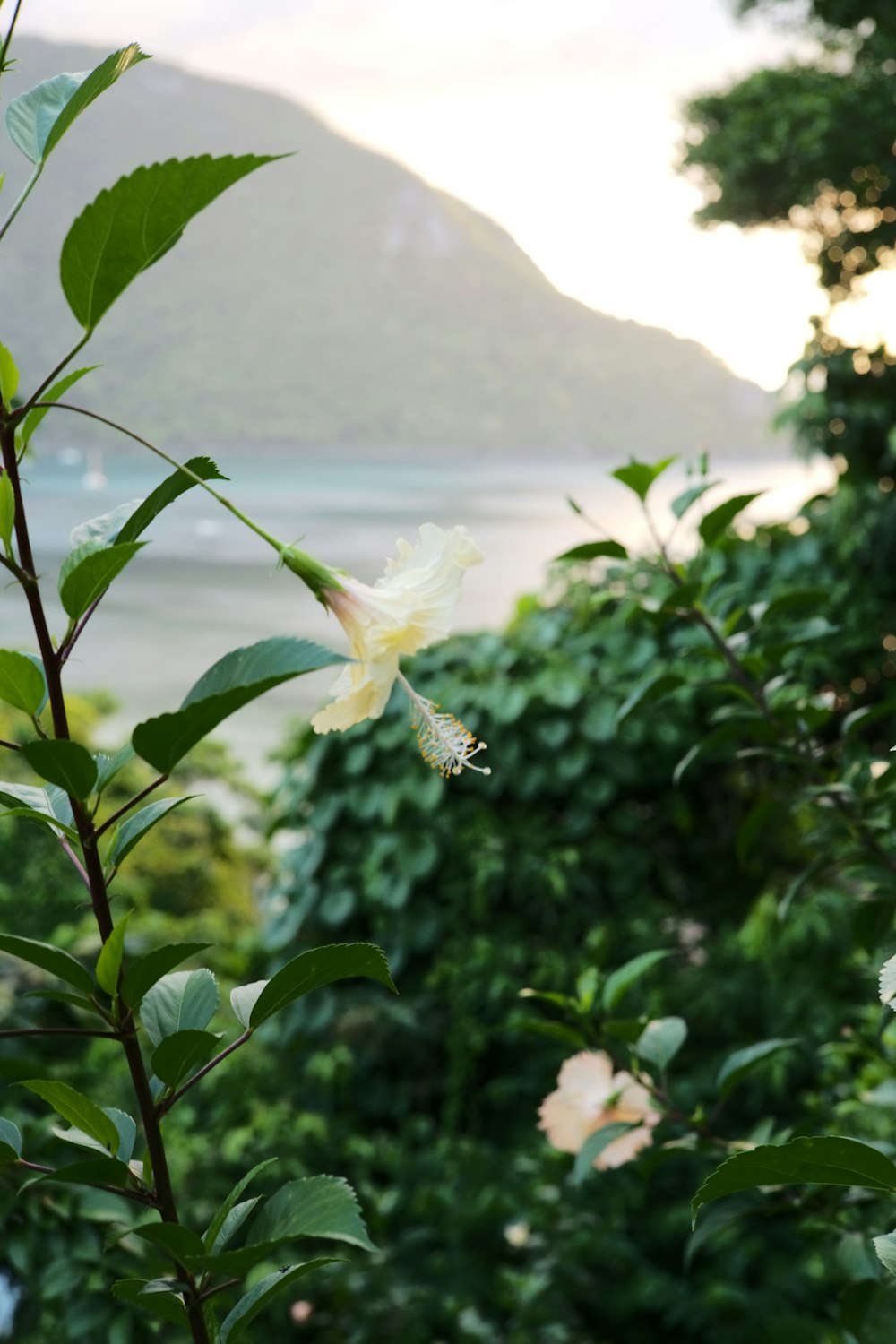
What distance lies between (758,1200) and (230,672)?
494 mm

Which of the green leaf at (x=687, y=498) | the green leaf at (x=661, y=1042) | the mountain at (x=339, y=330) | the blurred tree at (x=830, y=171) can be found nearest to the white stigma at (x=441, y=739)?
the green leaf at (x=661, y=1042)

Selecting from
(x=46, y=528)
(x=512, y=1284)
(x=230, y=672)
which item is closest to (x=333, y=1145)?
(x=512, y=1284)

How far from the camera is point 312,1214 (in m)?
0.37

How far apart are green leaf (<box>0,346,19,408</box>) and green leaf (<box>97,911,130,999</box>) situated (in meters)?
0.17

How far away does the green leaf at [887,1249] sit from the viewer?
305mm

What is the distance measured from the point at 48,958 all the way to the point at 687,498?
561 mm

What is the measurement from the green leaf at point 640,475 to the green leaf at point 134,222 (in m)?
0.45

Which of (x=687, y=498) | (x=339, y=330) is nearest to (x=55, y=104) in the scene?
(x=687, y=498)

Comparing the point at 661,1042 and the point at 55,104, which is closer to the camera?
the point at 55,104

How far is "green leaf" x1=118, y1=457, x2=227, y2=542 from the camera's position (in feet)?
1.15

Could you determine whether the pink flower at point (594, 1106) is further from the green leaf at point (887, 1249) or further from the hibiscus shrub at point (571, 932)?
the hibiscus shrub at point (571, 932)

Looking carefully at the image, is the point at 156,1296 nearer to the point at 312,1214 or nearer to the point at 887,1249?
the point at 312,1214

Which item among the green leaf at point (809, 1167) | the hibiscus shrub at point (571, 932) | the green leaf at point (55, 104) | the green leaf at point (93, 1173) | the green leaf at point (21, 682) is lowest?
the hibiscus shrub at point (571, 932)

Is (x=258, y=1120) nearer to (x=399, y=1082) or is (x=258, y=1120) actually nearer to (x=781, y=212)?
(x=399, y=1082)
